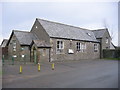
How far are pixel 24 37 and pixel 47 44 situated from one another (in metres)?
5.19

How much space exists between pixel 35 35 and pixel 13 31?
4.17 m

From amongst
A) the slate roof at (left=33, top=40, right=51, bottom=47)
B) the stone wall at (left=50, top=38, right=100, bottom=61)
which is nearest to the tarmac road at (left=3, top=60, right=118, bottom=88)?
the slate roof at (left=33, top=40, right=51, bottom=47)

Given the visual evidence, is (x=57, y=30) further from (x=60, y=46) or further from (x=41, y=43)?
(x=41, y=43)

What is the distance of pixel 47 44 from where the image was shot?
23.2m

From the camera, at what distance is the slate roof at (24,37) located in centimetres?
2428

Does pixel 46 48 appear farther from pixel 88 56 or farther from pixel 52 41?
pixel 88 56

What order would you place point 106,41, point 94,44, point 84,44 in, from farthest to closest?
point 106,41 → point 94,44 → point 84,44

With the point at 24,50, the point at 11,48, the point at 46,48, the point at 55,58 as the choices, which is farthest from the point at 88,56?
the point at 11,48

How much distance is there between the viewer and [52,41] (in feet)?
77.5

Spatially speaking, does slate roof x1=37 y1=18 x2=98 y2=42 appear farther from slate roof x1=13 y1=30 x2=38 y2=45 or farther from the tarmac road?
the tarmac road

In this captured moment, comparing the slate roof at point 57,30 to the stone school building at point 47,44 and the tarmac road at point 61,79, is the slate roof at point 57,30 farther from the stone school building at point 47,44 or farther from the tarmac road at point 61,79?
the tarmac road at point 61,79

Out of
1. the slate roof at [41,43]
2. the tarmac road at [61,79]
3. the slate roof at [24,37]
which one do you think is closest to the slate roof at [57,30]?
the slate roof at [41,43]

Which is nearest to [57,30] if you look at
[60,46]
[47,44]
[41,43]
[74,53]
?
[60,46]

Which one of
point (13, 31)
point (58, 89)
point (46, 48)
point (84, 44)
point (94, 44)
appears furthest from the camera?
point (94, 44)
